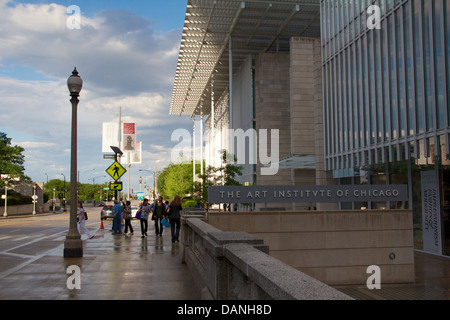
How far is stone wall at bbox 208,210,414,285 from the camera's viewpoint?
17.0 meters

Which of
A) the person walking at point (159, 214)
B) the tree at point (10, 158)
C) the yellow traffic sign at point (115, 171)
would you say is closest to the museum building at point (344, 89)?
the person walking at point (159, 214)

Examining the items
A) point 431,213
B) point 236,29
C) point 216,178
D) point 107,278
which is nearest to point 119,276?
point 107,278

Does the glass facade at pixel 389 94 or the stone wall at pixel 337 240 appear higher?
the glass facade at pixel 389 94

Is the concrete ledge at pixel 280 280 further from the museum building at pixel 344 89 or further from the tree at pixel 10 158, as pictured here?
the tree at pixel 10 158

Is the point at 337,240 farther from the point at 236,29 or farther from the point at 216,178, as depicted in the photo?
the point at 236,29

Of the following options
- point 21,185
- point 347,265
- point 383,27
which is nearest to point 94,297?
point 347,265

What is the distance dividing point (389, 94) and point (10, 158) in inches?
2634

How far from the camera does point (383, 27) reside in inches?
1017

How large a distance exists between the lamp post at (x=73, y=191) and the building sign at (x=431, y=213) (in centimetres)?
1582

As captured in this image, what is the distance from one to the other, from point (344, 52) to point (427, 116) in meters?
11.5

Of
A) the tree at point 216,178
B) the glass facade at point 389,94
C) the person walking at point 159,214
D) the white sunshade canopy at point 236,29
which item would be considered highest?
the white sunshade canopy at point 236,29

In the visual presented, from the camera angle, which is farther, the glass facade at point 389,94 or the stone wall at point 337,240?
the glass facade at point 389,94

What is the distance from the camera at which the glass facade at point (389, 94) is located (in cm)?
2081
